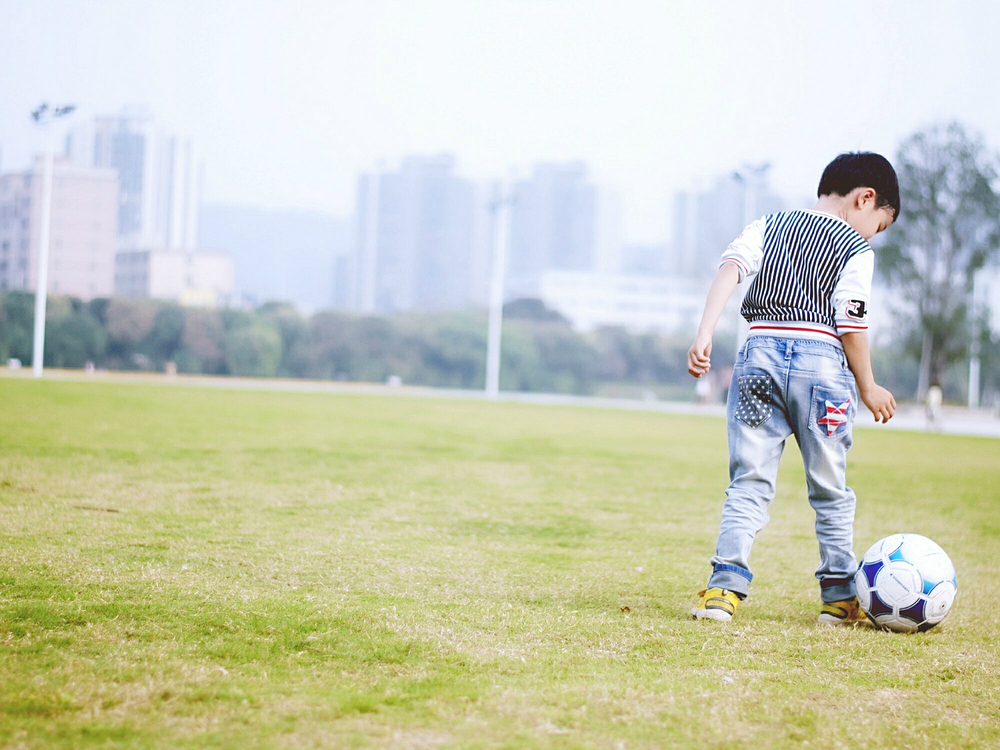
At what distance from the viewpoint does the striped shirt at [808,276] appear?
3221 mm

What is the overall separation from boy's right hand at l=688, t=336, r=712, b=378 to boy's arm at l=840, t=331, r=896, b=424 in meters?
0.52

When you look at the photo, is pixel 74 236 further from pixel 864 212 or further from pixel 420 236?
pixel 420 236

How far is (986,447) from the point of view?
17.8 metres

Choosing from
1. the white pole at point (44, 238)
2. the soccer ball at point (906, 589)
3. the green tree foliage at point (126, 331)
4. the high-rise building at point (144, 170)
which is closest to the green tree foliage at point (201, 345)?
the green tree foliage at point (126, 331)

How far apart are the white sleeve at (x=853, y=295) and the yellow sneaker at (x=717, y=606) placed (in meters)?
0.94

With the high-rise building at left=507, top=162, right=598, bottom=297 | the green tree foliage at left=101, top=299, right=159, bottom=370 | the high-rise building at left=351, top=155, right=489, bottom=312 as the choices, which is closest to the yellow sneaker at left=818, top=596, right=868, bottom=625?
the green tree foliage at left=101, top=299, right=159, bottom=370

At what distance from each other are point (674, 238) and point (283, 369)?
8278cm

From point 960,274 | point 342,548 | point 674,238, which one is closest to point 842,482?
point 342,548

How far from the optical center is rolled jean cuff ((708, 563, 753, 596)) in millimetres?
3148

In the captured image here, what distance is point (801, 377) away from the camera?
10.5 feet

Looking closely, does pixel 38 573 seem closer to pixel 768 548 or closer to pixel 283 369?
pixel 768 548

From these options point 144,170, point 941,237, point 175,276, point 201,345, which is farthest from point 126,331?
point 941,237

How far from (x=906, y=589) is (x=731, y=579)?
55 cm

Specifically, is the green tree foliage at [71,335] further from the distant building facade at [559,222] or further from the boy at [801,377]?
the distant building facade at [559,222]
